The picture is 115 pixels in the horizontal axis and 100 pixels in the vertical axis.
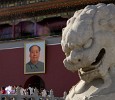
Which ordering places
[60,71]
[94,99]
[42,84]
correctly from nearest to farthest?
[94,99], [60,71], [42,84]

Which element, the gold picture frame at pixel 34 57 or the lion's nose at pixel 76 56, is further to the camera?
the gold picture frame at pixel 34 57

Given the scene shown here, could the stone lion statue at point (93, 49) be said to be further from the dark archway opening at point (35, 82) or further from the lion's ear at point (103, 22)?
the dark archway opening at point (35, 82)

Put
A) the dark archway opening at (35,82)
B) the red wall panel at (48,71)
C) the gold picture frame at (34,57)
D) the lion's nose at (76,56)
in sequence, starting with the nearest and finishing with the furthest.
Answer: the lion's nose at (76,56) < the red wall panel at (48,71) < the gold picture frame at (34,57) < the dark archway opening at (35,82)

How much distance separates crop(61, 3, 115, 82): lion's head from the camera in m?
1.97

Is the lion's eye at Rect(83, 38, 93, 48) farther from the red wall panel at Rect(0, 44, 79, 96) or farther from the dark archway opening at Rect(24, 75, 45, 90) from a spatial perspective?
the dark archway opening at Rect(24, 75, 45, 90)

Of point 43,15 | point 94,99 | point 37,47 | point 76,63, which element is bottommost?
point 94,99

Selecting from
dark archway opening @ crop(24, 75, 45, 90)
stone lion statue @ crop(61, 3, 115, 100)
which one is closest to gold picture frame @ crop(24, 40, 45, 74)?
dark archway opening @ crop(24, 75, 45, 90)

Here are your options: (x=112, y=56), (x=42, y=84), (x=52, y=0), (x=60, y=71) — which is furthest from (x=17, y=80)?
(x=112, y=56)

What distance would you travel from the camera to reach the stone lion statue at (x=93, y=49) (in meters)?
1.97

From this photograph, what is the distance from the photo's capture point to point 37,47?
18094 mm

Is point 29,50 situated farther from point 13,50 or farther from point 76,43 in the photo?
point 76,43

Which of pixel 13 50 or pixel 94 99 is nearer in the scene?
pixel 94 99

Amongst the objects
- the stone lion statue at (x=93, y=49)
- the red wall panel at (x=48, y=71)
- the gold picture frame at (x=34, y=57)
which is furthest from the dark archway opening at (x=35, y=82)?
the stone lion statue at (x=93, y=49)

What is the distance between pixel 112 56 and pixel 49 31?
17.0m
